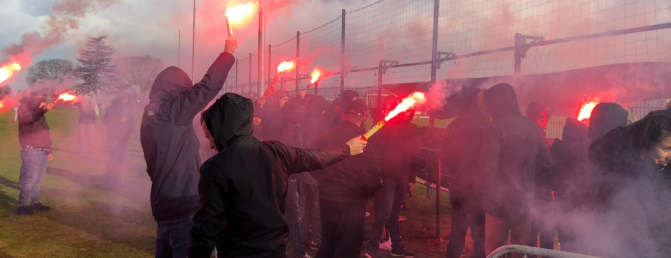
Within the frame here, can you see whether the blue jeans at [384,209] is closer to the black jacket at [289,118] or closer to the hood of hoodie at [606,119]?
the black jacket at [289,118]

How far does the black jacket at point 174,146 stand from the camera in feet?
10.9

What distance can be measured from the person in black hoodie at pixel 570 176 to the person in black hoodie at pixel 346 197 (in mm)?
1908

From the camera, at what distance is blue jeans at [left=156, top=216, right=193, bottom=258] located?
335 centimetres

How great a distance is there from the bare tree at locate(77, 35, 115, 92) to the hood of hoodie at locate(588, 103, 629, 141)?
2719cm

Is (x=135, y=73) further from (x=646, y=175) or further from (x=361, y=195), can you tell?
(x=646, y=175)

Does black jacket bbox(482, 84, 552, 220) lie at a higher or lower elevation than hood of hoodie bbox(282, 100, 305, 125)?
lower

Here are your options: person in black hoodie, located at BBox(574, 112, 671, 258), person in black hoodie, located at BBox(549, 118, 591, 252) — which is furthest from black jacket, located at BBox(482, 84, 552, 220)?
person in black hoodie, located at BBox(574, 112, 671, 258)

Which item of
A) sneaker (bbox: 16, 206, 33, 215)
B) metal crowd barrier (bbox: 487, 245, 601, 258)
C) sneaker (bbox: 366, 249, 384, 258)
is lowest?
sneaker (bbox: 366, 249, 384, 258)

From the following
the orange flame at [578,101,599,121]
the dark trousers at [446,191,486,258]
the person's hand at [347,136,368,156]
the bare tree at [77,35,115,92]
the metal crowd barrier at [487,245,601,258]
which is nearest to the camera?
the metal crowd barrier at [487,245,601,258]

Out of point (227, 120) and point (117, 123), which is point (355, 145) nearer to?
point (227, 120)

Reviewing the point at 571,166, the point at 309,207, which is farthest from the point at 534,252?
the point at 309,207

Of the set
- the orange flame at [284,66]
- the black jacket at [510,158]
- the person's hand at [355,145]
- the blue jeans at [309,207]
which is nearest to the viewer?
the person's hand at [355,145]

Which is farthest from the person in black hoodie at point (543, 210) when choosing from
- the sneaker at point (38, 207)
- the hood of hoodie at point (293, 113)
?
the sneaker at point (38, 207)

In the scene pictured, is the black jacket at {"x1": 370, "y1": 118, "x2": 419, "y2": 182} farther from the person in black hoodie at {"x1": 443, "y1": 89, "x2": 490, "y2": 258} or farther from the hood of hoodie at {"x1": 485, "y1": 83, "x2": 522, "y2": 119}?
the hood of hoodie at {"x1": 485, "y1": 83, "x2": 522, "y2": 119}
